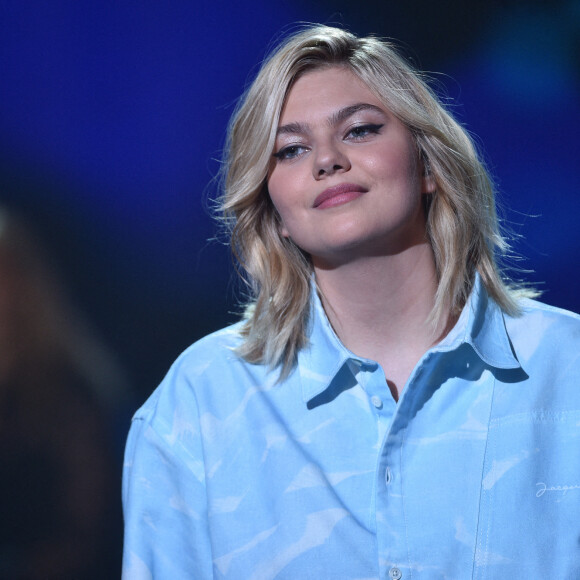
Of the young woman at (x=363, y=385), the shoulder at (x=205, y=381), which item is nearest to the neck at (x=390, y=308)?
the young woman at (x=363, y=385)

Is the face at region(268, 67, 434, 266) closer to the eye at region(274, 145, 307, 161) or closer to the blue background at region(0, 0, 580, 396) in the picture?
the eye at region(274, 145, 307, 161)

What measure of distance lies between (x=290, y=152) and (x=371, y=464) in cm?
71

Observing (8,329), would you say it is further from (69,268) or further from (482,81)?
(482,81)

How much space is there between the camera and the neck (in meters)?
1.69

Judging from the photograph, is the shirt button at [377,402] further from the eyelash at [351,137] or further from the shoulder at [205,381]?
the eyelash at [351,137]

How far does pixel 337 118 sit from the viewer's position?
1.66 metres

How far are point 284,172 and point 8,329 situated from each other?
782 mm

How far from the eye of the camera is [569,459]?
152 cm

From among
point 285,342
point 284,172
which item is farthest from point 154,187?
point 285,342

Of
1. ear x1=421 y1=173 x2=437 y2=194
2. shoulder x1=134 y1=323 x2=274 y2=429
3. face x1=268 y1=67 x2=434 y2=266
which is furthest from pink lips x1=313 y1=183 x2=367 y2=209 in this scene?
shoulder x1=134 y1=323 x2=274 y2=429

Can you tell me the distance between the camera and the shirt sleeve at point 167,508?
1.62 m

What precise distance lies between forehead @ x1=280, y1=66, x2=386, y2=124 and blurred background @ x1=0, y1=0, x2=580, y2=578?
15.0 inches

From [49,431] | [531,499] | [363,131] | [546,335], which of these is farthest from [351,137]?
[49,431]

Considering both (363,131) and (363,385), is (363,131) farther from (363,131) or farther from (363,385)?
(363,385)
